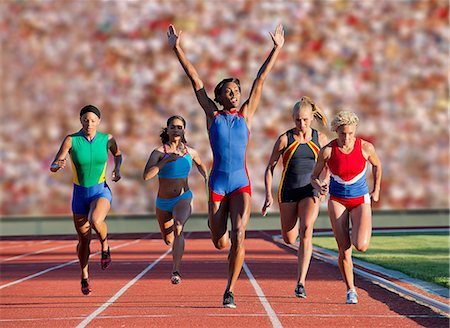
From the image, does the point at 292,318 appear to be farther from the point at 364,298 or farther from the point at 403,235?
the point at 403,235

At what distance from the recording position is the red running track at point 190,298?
9.64 metres

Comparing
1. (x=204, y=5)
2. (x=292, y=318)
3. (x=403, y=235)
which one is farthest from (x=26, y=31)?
(x=292, y=318)

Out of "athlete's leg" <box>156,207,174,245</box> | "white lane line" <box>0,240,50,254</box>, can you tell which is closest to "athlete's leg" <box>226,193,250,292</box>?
"athlete's leg" <box>156,207,174,245</box>

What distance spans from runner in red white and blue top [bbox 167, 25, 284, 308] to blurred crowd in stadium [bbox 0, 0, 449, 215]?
21.9 metres

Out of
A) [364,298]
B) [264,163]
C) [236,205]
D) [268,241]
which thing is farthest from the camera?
[264,163]

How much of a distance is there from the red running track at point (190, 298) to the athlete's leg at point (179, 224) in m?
0.56

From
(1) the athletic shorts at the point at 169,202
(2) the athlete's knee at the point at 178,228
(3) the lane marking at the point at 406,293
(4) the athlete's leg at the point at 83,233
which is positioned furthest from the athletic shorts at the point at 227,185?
(3) the lane marking at the point at 406,293

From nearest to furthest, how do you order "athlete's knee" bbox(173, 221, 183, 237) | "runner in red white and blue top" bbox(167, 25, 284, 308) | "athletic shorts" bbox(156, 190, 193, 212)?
"runner in red white and blue top" bbox(167, 25, 284, 308), "athlete's knee" bbox(173, 221, 183, 237), "athletic shorts" bbox(156, 190, 193, 212)

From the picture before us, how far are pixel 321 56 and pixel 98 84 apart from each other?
25.9ft

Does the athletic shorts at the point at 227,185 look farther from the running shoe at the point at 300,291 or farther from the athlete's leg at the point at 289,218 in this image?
the running shoe at the point at 300,291

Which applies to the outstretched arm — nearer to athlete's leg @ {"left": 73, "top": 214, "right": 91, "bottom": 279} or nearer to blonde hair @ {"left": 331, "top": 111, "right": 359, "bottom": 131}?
blonde hair @ {"left": 331, "top": 111, "right": 359, "bottom": 131}

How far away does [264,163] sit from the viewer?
3206cm

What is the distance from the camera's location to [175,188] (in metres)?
11.0

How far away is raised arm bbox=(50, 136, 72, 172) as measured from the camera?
956 cm
